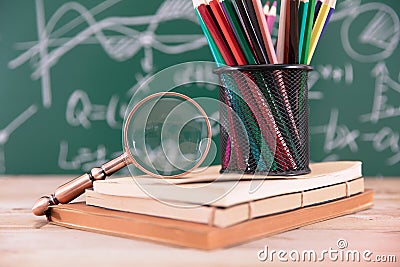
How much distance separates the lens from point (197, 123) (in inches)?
19.4

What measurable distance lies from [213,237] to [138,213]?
3.8 inches

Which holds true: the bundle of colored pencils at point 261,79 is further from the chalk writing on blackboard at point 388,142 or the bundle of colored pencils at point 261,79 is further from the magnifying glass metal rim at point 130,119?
the chalk writing on blackboard at point 388,142

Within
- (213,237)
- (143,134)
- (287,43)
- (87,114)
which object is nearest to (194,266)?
(213,237)

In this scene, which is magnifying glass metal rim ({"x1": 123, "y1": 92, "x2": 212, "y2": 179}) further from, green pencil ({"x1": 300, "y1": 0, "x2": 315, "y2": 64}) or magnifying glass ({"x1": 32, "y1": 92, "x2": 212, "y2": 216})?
green pencil ({"x1": 300, "y1": 0, "x2": 315, "y2": 64})

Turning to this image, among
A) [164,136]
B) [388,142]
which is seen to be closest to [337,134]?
[388,142]

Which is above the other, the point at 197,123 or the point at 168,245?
the point at 197,123

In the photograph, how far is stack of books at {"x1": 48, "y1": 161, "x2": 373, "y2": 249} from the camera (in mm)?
381

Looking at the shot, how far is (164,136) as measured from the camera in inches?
18.9

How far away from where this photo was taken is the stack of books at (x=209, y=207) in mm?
381

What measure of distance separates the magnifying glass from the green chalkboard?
40cm

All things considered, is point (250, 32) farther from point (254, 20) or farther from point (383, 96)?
point (383, 96)

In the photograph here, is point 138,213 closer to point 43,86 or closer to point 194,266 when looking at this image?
point 194,266

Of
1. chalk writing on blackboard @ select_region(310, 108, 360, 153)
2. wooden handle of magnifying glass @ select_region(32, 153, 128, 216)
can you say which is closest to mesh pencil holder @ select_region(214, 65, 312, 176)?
wooden handle of magnifying glass @ select_region(32, 153, 128, 216)

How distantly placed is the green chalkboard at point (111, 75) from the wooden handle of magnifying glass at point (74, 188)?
0.37 meters
